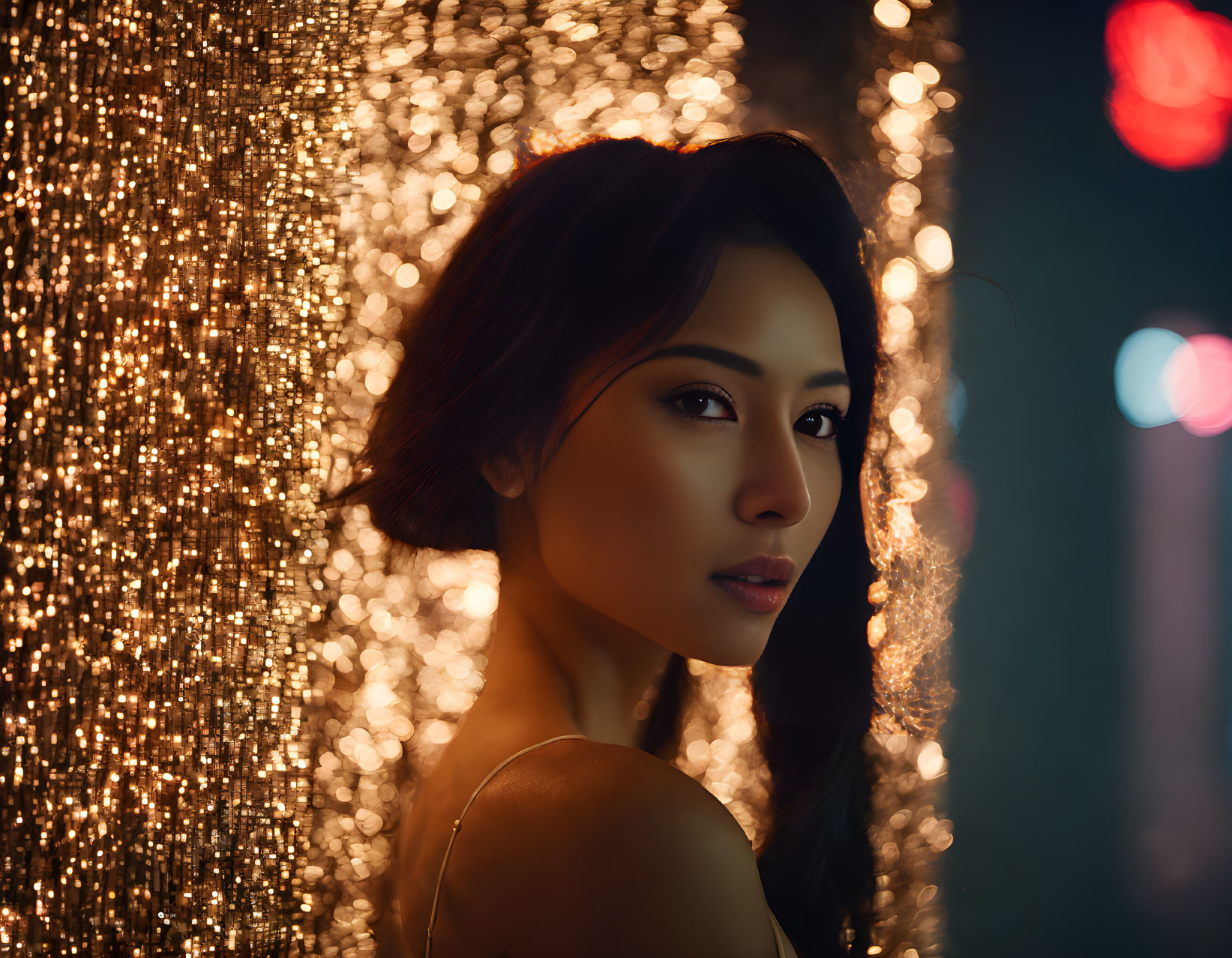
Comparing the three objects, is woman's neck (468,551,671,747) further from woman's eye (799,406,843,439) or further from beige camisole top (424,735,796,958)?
woman's eye (799,406,843,439)

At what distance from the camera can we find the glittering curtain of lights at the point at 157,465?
22.4 inches

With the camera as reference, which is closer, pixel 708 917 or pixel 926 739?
pixel 708 917

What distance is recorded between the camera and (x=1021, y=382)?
676 mm

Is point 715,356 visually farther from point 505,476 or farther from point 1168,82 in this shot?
point 1168,82

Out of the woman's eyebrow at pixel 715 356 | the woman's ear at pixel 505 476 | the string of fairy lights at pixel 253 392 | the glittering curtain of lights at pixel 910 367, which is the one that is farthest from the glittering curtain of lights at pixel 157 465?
the glittering curtain of lights at pixel 910 367

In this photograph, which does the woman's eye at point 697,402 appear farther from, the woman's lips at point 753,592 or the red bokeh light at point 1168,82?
the red bokeh light at point 1168,82

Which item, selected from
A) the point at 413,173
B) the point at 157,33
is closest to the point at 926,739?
the point at 413,173

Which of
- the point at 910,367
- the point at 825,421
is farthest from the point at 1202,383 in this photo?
the point at 825,421

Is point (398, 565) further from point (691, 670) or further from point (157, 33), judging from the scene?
point (157, 33)

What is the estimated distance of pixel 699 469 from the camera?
49 centimetres

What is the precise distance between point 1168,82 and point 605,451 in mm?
621

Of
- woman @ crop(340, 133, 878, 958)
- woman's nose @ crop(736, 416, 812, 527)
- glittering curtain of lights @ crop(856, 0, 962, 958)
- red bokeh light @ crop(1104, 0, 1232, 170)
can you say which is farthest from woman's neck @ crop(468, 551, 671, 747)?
red bokeh light @ crop(1104, 0, 1232, 170)

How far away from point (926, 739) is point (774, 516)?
336 millimetres

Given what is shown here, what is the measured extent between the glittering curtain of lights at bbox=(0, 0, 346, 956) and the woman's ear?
0.16 metres
